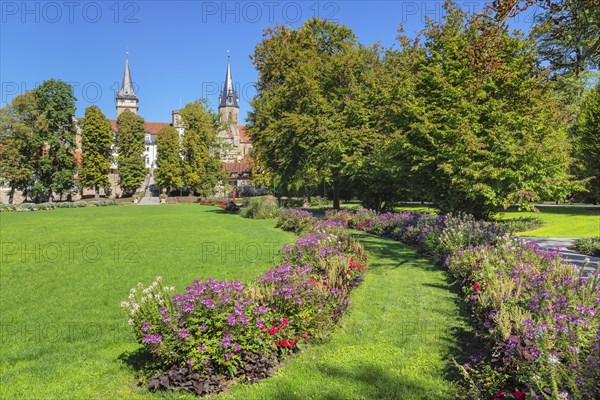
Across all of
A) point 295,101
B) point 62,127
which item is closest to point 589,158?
point 295,101

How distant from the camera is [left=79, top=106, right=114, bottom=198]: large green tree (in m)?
61.6

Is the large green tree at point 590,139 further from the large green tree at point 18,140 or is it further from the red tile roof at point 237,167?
the red tile roof at point 237,167

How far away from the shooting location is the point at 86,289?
8.93 meters

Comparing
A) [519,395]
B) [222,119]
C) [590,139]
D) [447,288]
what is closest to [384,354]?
[519,395]

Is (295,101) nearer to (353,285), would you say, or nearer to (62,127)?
(353,285)

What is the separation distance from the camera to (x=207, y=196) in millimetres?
63688

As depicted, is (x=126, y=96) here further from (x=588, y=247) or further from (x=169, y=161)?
(x=588, y=247)

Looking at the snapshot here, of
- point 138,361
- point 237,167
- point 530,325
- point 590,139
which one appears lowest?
point 138,361

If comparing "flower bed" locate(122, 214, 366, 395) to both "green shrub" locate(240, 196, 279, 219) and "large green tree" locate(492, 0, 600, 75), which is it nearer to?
"large green tree" locate(492, 0, 600, 75)

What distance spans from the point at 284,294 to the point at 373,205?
21956mm

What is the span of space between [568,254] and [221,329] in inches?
474

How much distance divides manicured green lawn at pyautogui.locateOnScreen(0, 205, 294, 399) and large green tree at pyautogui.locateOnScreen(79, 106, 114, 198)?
4622cm

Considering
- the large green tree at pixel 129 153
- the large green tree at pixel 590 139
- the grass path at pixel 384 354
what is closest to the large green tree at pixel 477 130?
the grass path at pixel 384 354

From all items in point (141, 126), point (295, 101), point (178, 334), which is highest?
point (141, 126)
